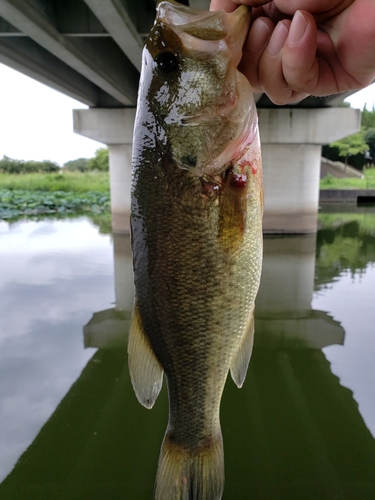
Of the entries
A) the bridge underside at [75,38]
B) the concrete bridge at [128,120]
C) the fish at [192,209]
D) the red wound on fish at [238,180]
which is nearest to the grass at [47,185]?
the concrete bridge at [128,120]

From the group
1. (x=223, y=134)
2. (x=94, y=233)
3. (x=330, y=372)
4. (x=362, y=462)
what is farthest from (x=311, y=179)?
(x=223, y=134)

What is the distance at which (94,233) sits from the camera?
17078 mm

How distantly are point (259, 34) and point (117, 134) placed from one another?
14.5 meters

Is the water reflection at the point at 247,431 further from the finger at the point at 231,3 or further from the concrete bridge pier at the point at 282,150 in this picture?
the concrete bridge pier at the point at 282,150

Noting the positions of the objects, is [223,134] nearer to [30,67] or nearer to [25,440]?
[25,440]

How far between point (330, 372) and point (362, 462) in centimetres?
181

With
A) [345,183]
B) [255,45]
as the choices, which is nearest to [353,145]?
[345,183]

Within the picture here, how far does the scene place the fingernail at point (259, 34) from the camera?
1.86 meters

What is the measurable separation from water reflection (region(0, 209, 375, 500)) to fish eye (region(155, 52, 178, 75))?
12.4ft

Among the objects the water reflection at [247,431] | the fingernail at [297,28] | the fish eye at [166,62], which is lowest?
the water reflection at [247,431]

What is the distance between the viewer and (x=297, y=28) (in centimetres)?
164

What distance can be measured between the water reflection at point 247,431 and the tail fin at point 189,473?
8.04 ft

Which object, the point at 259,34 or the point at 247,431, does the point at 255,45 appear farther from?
the point at 247,431

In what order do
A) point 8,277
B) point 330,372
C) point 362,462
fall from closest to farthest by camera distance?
point 362,462, point 330,372, point 8,277
